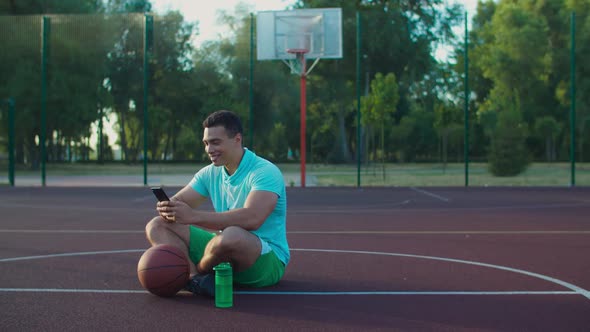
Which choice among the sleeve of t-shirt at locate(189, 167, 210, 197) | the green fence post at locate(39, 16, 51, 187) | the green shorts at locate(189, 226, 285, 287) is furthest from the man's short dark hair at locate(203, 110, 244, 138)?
the green fence post at locate(39, 16, 51, 187)

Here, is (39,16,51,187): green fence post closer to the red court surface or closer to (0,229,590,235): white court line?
the red court surface

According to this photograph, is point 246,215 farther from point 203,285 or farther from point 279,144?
point 279,144

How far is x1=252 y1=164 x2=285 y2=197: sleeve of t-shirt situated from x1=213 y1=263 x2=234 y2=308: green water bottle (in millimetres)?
610

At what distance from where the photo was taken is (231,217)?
4.59 m

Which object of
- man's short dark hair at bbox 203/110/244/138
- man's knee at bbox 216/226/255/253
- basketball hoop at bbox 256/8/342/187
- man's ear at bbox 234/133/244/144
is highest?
basketball hoop at bbox 256/8/342/187

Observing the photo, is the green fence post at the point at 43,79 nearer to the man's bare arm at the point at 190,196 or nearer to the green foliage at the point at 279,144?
the man's bare arm at the point at 190,196

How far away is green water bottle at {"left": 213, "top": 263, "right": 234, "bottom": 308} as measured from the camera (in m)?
4.39

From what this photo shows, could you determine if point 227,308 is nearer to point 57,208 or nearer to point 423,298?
point 423,298

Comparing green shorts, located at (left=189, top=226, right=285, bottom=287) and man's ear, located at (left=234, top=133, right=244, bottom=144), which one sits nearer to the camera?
man's ear, located at (left=234, top=133, right=244, bottom=144)

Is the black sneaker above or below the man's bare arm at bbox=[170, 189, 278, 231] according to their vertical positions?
below

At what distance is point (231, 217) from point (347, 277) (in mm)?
1481

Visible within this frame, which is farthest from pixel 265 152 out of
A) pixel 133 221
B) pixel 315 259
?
pixel 315 259

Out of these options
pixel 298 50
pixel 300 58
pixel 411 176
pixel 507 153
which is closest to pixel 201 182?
pixel 298 50

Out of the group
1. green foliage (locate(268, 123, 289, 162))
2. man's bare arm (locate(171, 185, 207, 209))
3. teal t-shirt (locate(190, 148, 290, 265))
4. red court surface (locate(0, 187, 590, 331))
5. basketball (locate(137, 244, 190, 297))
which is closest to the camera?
red court surface (locate(0, 187, 590, 331))
